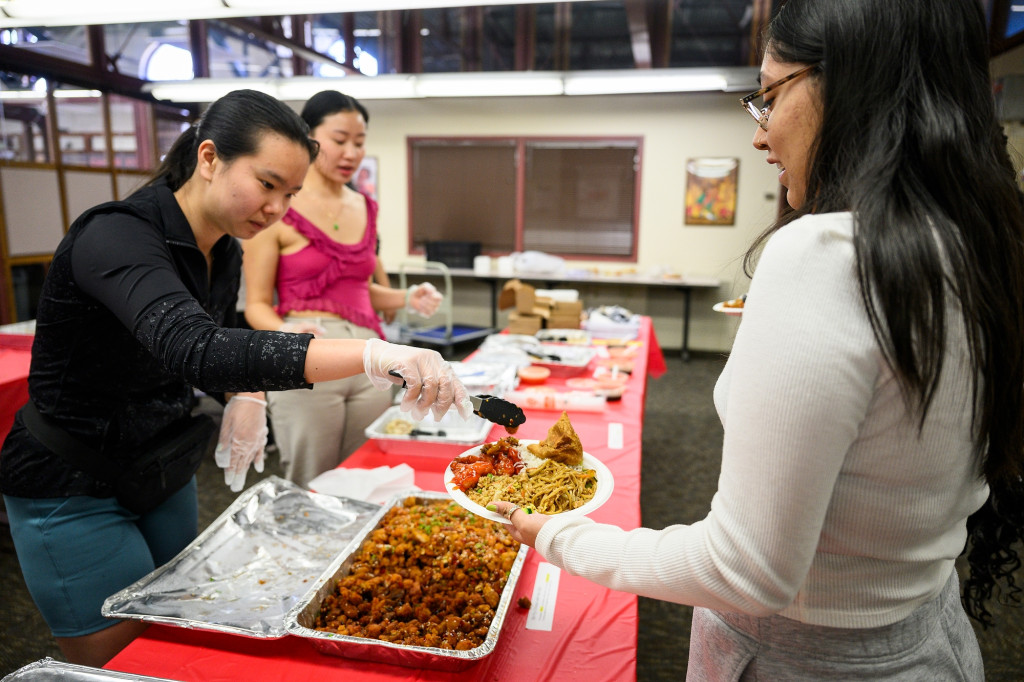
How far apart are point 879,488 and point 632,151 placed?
6956 mm

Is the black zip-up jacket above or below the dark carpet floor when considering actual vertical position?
above

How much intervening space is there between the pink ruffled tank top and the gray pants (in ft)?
5.85

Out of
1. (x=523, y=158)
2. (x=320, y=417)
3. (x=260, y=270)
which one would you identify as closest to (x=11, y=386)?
(x=260, y=270)

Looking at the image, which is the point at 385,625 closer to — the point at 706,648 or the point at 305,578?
the point at 305,578

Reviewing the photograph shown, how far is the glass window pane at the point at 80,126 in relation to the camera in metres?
5.95

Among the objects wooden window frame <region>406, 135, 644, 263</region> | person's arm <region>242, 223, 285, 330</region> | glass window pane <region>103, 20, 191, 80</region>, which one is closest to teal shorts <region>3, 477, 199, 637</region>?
person's arm <region>242, 223, 285, 330</region>

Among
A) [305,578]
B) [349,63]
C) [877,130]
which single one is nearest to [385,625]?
[305,578]

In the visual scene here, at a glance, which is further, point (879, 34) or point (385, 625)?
point (385, 625)

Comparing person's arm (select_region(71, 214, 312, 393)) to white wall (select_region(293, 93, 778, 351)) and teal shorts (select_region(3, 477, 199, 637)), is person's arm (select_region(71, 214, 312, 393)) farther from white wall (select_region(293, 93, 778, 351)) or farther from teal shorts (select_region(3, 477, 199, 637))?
white wall (select_region(293, 93, 778, 351))

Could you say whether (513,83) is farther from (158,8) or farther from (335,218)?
(335,218)

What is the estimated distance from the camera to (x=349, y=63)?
7.61 metres

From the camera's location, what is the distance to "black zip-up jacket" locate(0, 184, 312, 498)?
1.04 metres

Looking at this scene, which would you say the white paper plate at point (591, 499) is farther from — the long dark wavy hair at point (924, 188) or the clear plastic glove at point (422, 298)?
the clear plastic glove at point (422, 298)

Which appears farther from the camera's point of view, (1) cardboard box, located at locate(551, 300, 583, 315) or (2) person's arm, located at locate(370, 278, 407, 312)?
(1) cardboard box, located at locate(551, 300, 583, 315)
